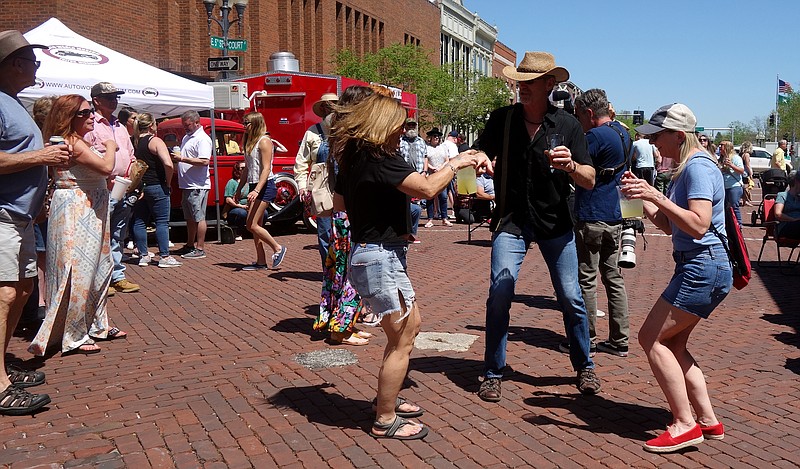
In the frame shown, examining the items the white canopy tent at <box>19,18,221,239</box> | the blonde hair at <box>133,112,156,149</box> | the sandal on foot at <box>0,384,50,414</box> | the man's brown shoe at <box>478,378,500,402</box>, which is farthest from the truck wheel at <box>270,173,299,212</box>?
the man's brown shoe at <box>478,378,500,402</box>

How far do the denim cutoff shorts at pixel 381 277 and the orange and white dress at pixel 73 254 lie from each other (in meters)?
2.92

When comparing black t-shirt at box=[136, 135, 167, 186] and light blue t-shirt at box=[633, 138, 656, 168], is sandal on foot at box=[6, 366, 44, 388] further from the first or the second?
light blue t-shirt at box=[633, 138, 656, 168]

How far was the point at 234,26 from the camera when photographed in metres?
31.9

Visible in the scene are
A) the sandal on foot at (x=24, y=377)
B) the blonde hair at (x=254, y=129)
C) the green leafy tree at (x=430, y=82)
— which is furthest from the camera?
the green leafy tree at (x=430, y=82)

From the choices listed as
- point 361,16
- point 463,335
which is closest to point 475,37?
point 361,16

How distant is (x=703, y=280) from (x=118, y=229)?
7.17 m

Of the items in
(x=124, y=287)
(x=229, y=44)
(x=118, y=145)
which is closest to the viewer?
(x=118, y=145)

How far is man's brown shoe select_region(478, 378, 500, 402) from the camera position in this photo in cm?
521

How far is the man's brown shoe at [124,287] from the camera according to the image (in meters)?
9.14

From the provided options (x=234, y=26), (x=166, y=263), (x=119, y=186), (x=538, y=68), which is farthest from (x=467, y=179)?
(x=234, y=26)

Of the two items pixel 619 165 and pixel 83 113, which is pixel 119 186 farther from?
pixel 619 165

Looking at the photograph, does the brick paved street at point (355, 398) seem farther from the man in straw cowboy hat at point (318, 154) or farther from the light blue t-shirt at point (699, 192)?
the light blue t-shirt at point (699, 192)

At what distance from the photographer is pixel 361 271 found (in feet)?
14.5

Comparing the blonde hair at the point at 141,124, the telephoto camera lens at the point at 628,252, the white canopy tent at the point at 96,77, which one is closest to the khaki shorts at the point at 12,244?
the telephoto camera lens at the point at 628,252
